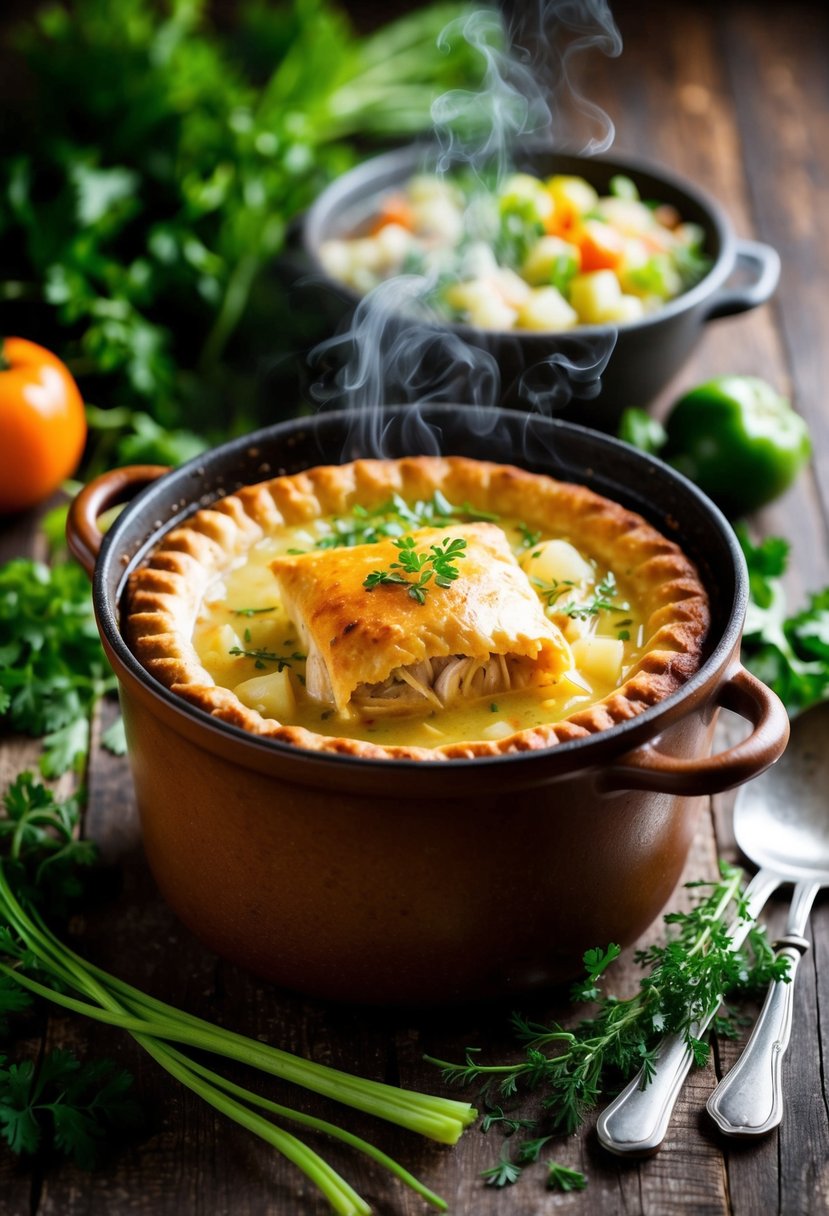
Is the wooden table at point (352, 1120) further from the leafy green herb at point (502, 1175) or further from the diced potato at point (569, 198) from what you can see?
the diced potato at point (569, 198)

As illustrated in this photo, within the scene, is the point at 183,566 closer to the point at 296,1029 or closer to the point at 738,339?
the point at 296,1029

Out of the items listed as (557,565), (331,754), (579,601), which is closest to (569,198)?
(557,565)

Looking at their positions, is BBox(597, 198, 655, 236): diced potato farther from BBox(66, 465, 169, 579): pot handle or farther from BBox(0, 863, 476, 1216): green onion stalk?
BBox(0, 863, 476, 1216): green onion stalk

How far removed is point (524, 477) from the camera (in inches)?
143

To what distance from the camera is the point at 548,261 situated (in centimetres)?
→ 488

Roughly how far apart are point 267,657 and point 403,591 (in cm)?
37

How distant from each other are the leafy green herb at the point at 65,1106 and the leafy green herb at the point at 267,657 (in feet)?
2.90

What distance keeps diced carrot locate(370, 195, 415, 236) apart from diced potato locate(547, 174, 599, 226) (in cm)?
54

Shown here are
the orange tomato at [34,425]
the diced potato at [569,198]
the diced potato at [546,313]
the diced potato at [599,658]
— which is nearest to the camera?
the diced potato at [599,658]

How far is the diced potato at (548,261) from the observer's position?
15.9ft

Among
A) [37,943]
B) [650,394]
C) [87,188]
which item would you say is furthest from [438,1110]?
[87,188]

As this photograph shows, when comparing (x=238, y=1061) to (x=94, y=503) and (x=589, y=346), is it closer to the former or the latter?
(x=94, y=503)

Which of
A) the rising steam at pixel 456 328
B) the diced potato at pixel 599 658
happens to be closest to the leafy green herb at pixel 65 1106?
the diced potato at pixel 599 658

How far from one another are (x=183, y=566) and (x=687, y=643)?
1.17 m
